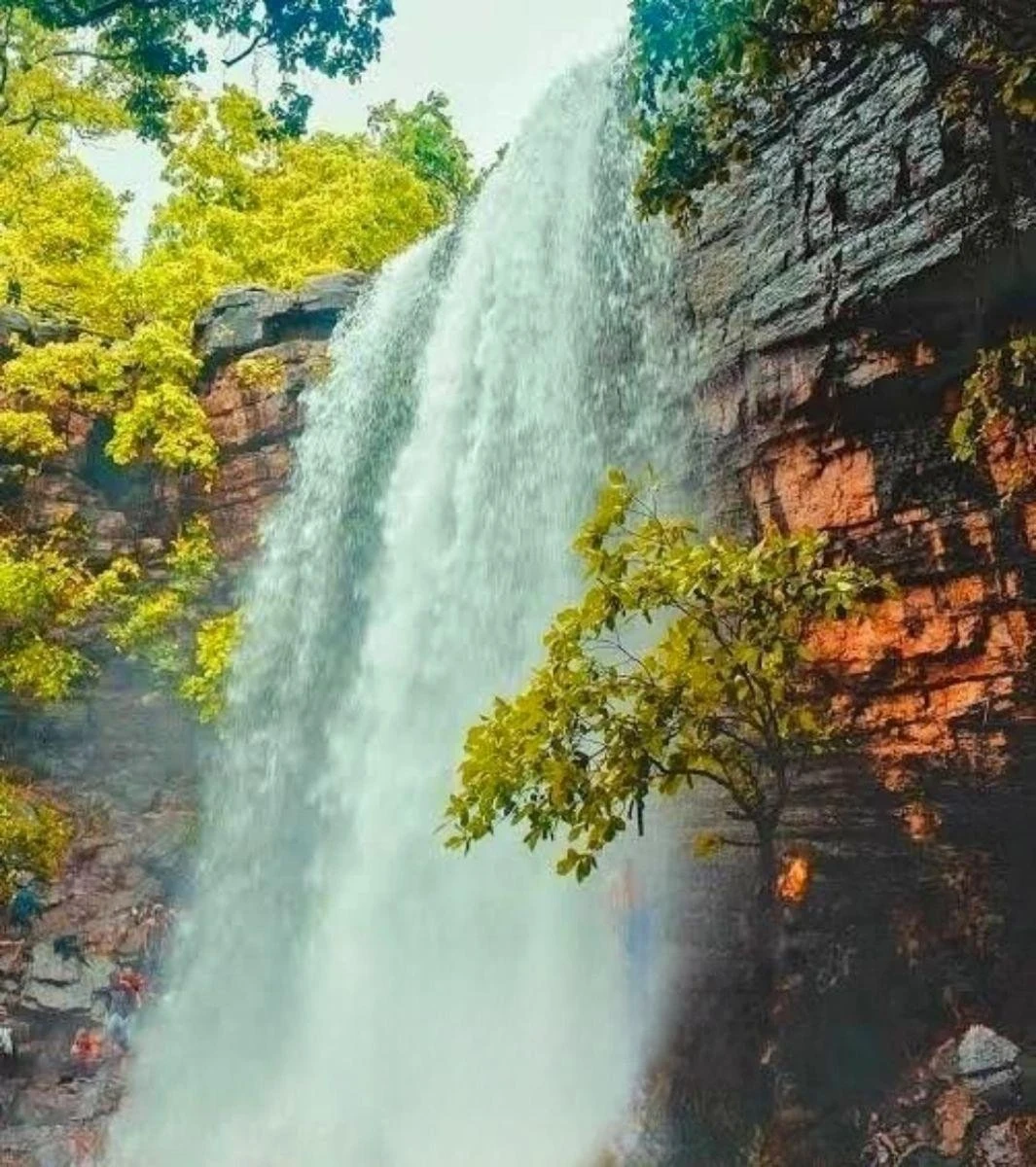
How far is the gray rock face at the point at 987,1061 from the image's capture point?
7332 mm

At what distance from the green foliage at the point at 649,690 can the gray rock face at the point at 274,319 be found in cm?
1275

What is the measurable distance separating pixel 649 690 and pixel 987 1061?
370 centimetres

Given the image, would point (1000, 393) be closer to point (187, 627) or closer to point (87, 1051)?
point (87, 1051)

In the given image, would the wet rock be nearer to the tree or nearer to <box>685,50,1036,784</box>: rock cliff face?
<box>685,50,1036,784</box>: rock cliff face

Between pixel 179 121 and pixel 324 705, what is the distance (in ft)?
50.8

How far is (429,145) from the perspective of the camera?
31.3 meters

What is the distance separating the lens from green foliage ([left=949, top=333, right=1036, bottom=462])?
20.6 ft

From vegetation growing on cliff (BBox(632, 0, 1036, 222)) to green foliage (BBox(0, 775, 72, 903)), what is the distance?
13201 mm

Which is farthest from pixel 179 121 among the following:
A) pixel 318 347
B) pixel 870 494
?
pixel 870 494

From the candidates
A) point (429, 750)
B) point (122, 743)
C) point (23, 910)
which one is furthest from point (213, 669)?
point (429, 750)

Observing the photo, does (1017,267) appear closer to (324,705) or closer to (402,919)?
(402,919)

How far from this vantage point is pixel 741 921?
366 inches

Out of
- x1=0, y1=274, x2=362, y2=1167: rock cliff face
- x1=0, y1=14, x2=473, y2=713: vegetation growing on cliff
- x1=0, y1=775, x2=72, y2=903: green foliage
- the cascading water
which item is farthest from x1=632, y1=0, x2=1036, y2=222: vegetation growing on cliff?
x1=0, y1=775, x2=72, y2=903: green foliage

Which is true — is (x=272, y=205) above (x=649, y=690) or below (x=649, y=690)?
above
